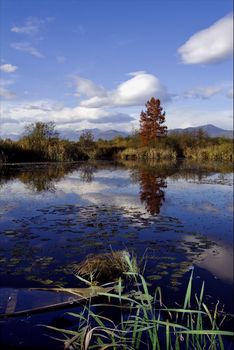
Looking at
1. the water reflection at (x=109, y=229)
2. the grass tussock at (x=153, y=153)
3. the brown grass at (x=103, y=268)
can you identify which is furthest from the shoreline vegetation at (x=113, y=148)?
the brown grass at (x=103, y=268)

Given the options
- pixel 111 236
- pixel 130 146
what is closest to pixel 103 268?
pixel 111 236

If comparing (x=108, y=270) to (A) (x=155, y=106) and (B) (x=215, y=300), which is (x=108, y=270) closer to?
(B) (x=215, y=300)

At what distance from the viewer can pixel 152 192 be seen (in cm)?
1593

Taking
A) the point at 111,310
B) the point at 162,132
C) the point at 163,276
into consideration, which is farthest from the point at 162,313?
the point at 162,132

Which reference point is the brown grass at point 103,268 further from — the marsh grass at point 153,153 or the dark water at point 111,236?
the marsh grass at point 153,153

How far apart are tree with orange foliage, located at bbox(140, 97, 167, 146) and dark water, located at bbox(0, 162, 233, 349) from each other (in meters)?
34.7

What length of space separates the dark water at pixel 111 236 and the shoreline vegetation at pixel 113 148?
1901 cm

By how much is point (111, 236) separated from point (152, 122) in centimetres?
4450

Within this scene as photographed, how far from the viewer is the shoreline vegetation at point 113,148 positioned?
3428cm

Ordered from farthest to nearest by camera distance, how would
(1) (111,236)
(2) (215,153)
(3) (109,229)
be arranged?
(2) (215,153) → (3) (109,229) → (1) (111,236)

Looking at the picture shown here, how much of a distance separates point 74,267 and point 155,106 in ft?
158

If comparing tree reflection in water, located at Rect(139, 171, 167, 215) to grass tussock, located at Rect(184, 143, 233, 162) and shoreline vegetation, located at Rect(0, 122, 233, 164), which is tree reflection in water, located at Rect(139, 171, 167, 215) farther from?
grass tussock, located at Rect(184, 143, 233, 162)

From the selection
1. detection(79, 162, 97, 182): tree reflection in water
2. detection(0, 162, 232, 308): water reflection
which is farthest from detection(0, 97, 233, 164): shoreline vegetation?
detection(0, 162, 232, 308): water reflection

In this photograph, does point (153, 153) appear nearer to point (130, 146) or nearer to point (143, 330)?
point (130, 146)
